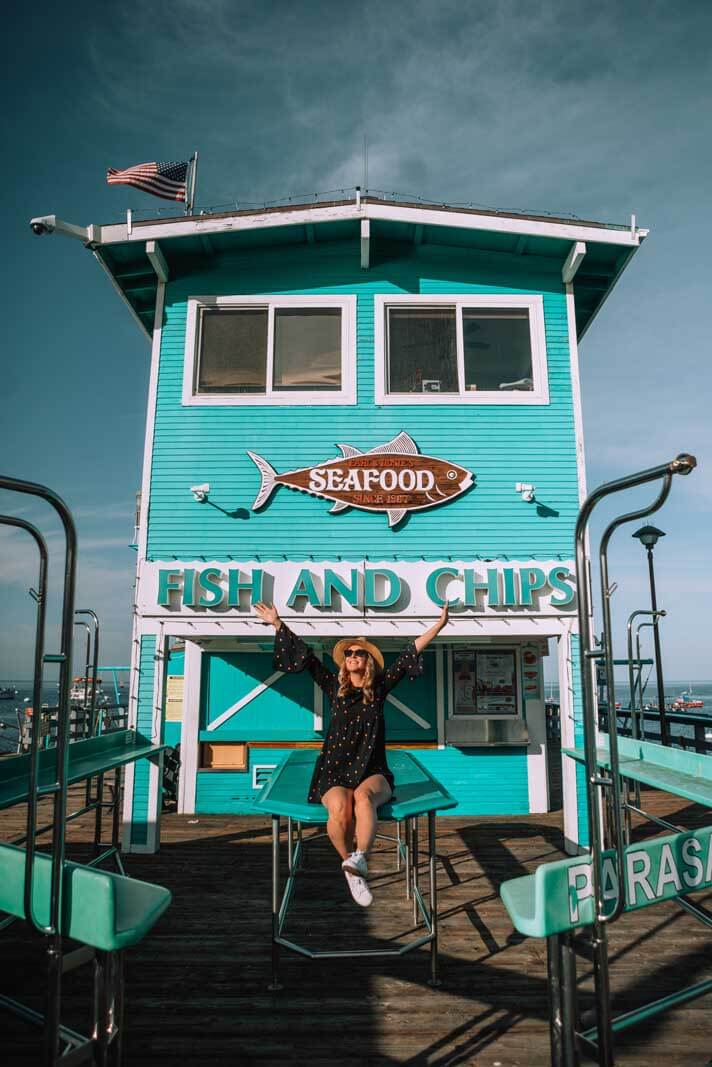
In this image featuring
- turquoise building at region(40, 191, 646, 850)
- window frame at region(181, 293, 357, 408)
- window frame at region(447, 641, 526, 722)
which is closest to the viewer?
turquoise building at region(40, 191, 646, 850)

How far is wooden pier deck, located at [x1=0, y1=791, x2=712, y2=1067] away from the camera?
307 cm

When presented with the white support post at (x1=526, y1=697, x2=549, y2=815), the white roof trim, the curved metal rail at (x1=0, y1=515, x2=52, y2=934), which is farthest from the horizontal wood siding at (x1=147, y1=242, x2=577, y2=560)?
the curved metal rail at (x1=0, y1=515, x2=52, y2=934)

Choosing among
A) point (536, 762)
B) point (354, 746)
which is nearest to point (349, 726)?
point (354, 746)

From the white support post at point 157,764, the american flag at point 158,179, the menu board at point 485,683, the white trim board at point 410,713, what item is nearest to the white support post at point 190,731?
the white support post at point 157,764

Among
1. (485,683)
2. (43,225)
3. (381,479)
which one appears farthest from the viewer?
(485,683)

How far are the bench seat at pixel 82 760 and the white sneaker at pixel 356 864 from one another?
5.60 feet

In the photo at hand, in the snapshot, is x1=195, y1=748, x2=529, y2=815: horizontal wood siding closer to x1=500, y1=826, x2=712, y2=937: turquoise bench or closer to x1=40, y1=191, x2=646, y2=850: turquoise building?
x1=40, y1=191, x2=646, y2=850: turquoise building

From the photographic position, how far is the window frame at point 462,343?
7.84 metres

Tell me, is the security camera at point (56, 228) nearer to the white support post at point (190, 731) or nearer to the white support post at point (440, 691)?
the white support post at point (190, 731)

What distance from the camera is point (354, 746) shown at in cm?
459

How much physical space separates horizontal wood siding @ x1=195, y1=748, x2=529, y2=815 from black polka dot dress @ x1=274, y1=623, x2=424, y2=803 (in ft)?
11.8

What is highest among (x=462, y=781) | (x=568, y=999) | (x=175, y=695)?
(x=175, y=695)

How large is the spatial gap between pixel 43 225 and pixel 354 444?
4.10 metres

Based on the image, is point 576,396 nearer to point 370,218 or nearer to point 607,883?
point 370,218
